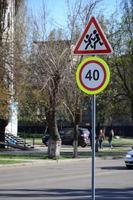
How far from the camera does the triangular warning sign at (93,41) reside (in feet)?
29.9

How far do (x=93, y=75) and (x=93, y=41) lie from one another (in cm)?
56

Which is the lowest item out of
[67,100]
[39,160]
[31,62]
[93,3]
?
[39,160]

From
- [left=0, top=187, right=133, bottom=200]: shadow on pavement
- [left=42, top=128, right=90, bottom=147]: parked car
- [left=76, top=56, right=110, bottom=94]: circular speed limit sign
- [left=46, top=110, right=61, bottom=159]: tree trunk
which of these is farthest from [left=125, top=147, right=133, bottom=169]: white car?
[left=42, top=128, right=90, bottom=147]: parked car

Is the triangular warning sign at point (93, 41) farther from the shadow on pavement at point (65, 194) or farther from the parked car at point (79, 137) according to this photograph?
the parked car at point (79, 137)

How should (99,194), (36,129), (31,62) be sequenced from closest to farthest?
(99,194), (31,62), (36,129)

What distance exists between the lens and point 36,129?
257ft

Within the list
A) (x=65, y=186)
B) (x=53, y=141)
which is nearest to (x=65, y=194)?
(x=65, y=186)

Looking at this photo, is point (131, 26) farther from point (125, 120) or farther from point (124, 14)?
point (125, 120)

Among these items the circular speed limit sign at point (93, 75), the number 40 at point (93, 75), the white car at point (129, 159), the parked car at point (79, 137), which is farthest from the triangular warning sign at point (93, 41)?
the parked car at point (79, 137)

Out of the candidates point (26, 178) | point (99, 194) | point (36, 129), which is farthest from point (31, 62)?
point (36, 129)

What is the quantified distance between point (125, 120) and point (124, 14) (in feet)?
129

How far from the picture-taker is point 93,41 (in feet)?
30.1

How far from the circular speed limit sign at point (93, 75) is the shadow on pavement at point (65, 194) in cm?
573

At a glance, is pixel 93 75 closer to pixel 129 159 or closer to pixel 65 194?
pixel 65 194
